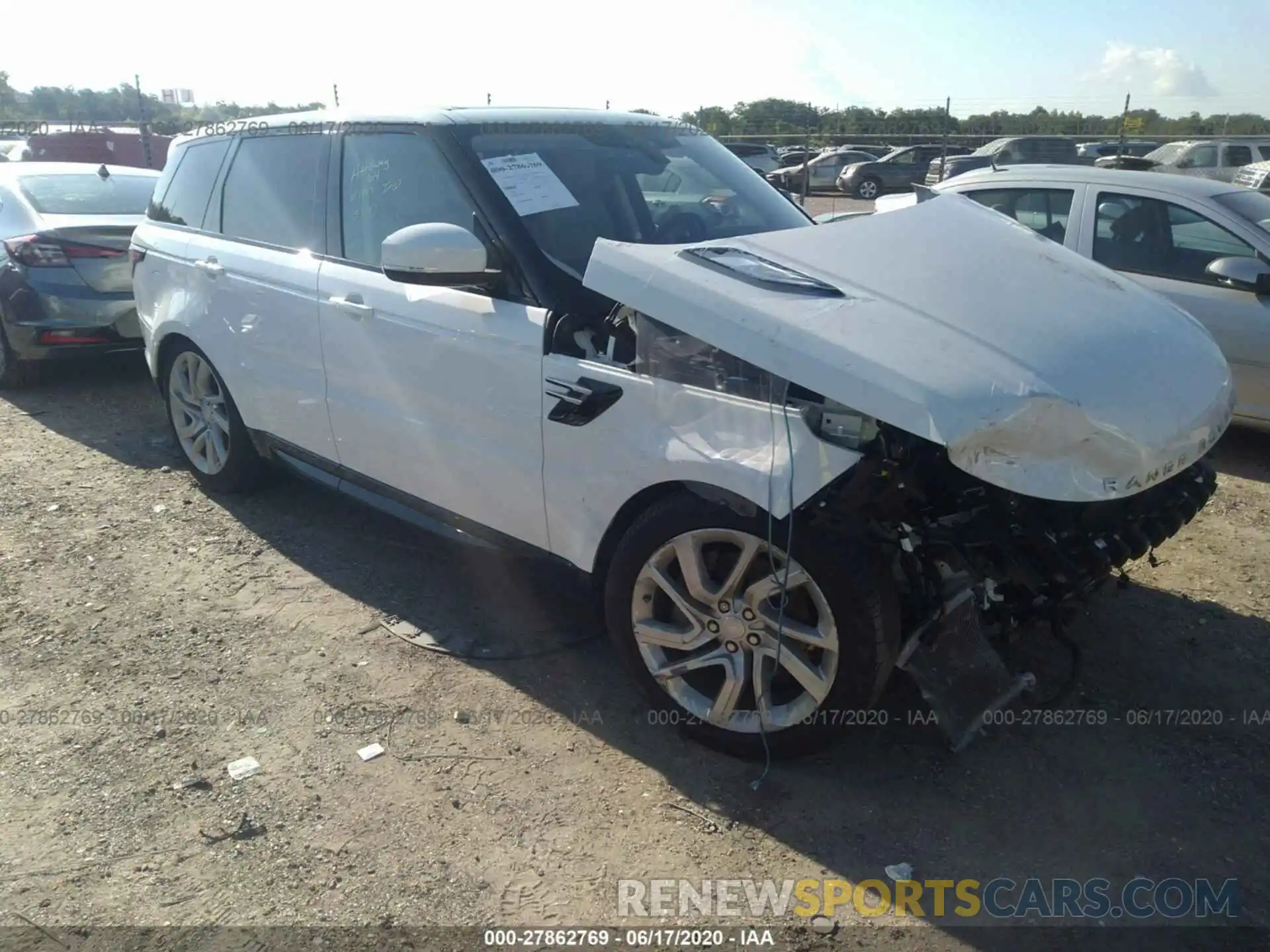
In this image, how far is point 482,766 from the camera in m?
3.07

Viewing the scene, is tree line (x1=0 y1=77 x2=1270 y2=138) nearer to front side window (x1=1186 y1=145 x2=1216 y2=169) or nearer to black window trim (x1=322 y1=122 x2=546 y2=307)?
Answer: front side window (x1=1186 y1=145 x2=1216 y2=169)

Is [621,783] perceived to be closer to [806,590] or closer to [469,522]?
[806,590]

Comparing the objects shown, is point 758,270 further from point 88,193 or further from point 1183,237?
point 88,193

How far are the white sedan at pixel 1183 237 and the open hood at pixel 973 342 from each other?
8.61 feet

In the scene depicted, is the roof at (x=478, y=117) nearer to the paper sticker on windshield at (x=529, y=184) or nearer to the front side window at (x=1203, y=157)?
the paper sticker on windshield at (x=529, y=184)

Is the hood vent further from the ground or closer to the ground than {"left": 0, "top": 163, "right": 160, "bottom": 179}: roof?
closer to the ground

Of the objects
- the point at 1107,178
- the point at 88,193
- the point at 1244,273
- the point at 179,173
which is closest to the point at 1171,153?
the point at 1107,178

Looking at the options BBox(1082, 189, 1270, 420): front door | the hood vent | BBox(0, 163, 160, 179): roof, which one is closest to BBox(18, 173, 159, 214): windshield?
BBox(0, 163, 160, 179): roof

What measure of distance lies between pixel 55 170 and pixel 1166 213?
7.81m

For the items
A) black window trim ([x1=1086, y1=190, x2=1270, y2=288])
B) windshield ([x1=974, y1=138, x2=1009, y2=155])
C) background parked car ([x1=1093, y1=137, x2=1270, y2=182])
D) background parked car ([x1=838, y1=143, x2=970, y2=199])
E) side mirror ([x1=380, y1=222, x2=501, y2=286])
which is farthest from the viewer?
background parked car ([x1=838, y1=143, x2=970, y2=199])

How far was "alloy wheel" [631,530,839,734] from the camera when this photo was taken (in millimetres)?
2814

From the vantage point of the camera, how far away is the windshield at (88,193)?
7188 millimetres

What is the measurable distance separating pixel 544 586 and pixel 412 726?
1010 millimetres

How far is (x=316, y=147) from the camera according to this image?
13.8 ft
